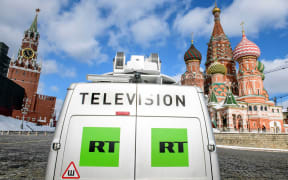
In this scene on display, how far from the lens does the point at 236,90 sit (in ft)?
173

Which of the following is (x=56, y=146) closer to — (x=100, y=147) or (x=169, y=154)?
(x=100, y=147)

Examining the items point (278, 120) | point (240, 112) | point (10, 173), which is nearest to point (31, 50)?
point (240, 112)

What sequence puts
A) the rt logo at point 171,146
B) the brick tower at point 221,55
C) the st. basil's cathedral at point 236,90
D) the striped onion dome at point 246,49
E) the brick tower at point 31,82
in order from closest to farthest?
the rt logo at point 171,146, the st. basil's cathedral at point 236,90, the striped onion dome at point 246,49, the brick tower at point 221,55, the brick tower at point 31,82

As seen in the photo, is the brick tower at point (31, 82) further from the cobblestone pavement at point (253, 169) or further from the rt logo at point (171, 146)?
the rt logo at point (171, 146)

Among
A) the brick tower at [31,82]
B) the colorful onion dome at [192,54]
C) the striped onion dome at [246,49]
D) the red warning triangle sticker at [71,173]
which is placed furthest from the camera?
the brick tower at [31,82]

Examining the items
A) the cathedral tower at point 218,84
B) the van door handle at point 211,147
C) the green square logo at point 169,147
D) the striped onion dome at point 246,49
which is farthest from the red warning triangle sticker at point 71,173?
the striped onion dome at point 246,49

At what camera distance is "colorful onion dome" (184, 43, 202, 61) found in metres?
54.8

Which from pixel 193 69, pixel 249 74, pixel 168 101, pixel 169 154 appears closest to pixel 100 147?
pixel 169 154

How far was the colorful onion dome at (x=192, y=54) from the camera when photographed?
5481cm

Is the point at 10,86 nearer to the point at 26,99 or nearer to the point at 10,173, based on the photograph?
the point at 26,99

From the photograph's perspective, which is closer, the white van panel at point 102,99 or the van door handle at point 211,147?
the van door handle at point 211,147

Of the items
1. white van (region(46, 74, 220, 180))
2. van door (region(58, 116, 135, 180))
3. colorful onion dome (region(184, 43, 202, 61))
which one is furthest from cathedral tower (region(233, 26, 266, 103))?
van door (region(58, 116, 135, 180))

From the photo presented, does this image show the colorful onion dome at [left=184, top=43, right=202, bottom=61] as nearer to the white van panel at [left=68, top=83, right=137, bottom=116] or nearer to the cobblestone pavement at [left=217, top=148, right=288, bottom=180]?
the cobblestone pavement at [left=217, top=148, right=288, bottom=180]

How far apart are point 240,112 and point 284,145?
746 inches
